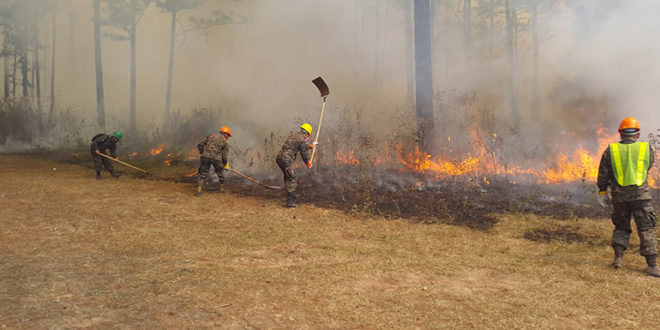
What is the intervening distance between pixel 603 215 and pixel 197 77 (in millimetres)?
22929

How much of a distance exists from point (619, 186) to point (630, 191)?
13 centimetres

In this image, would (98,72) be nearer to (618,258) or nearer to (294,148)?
(294,148)

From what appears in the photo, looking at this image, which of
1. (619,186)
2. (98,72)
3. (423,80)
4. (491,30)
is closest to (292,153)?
(423,80)

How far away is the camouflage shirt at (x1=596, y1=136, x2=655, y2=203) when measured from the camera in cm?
490

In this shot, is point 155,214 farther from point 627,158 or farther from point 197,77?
point 197,77

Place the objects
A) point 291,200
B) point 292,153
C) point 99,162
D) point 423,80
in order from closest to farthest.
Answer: point 291,200 < point 292,153 < point 99,162 < point 423,80

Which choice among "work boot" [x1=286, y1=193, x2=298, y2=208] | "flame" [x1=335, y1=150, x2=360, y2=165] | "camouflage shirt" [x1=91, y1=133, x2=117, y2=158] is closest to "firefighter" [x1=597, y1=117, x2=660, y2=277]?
"work boot" [x1=286, y1=193, x2=298, y2=208]

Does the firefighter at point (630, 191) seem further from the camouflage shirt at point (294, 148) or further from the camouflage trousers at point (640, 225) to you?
the camouflage shirt at point (294, 148)

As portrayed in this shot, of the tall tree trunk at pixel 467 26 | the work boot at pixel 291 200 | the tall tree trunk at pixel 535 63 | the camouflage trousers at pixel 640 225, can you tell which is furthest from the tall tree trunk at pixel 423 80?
the tall tree trunk at pixel 467 26

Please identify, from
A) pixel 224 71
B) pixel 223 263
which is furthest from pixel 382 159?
pixel 224 71

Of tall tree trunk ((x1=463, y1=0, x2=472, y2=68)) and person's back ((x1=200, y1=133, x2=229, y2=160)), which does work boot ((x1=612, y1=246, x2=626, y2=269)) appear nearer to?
person's back ((x1=200, y1=133, x2=229, y2=160))

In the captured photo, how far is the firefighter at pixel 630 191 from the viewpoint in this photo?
487 cm

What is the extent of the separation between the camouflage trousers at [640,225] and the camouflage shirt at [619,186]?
7 cm

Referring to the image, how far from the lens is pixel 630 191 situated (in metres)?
4.94
